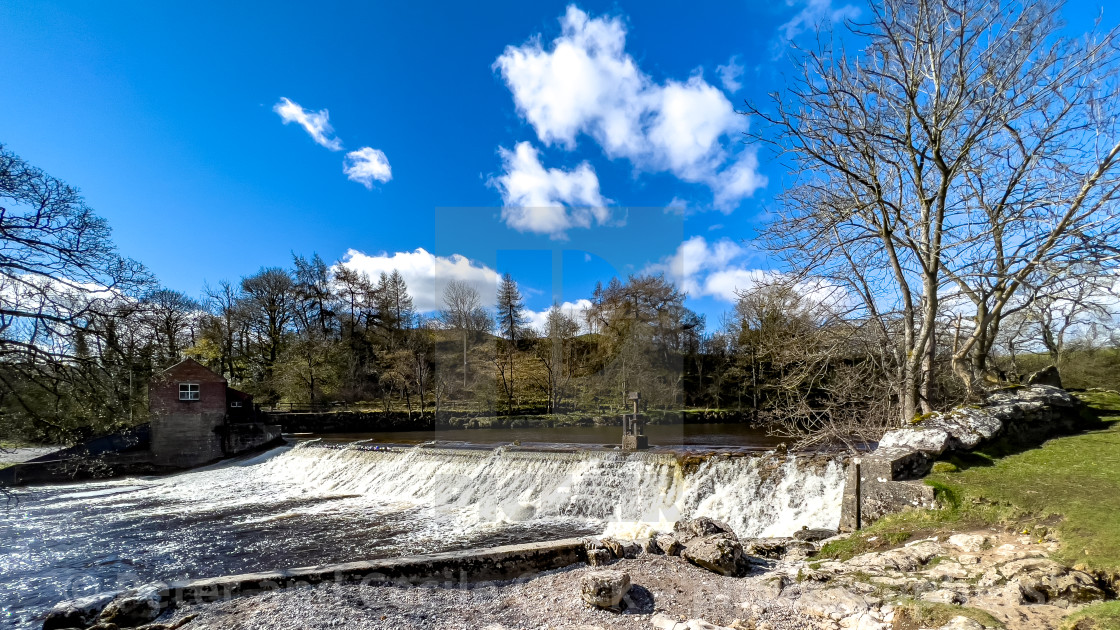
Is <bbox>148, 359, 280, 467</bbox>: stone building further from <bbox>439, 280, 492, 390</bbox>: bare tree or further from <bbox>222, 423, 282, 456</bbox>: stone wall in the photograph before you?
<bbox>439, 280, 492, 390</bbox>: bare tree

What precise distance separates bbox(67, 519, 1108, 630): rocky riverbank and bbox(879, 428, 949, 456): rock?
1729 millimetres

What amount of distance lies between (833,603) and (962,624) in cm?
110

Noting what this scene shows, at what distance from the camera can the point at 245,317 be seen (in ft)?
109

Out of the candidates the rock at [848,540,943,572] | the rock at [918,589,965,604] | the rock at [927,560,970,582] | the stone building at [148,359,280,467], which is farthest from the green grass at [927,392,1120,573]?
the stone building at [148,359,280,467]

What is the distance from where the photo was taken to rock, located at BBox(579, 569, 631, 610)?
4.50 metres

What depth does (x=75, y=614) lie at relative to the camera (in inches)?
189

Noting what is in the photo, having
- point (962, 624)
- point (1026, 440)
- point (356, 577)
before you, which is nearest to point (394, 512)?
point (356, 577)

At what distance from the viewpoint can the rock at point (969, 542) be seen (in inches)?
176

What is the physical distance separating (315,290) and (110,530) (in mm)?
27954

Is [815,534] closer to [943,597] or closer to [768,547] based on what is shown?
[768,547]

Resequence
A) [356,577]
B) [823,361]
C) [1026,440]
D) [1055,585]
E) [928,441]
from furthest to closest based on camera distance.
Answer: [823,361] < [1026,440] < [928,441] < [356,577] < [1055,585]

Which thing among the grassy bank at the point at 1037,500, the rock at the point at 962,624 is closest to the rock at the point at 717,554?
the grassy bank at the point at 1037,500

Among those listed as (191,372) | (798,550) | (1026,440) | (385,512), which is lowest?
(385,512)

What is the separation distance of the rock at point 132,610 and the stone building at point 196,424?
1857 centimetres
